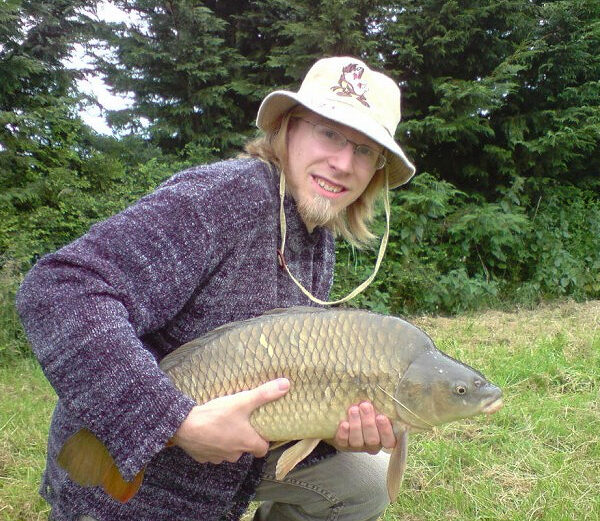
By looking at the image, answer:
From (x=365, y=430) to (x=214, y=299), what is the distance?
1.39ft

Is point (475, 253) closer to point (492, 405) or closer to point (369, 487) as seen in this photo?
point (369, 487)

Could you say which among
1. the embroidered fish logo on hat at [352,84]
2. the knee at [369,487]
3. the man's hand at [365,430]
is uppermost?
the embroidered fish logo on hat at [352,84]

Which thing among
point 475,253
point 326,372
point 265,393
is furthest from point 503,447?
point 475,253

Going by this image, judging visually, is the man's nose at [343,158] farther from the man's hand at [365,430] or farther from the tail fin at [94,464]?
the tail fin at [94,464]

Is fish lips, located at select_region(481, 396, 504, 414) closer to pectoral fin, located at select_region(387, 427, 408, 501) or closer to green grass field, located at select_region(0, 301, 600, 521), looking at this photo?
pectoral fin, located at select_region(387, 427, 408, 501)

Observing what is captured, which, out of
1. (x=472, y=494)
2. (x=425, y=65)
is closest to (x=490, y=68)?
(x=425, y=65)

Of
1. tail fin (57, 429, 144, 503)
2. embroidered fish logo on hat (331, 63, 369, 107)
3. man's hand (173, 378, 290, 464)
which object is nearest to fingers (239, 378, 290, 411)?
man's hand (173, 378, 290, 464)

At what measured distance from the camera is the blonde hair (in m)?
1.58

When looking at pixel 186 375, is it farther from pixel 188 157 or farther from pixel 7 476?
pixel 188 157

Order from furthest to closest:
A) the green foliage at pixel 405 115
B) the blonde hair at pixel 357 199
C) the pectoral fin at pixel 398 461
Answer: the green foliage at pixel 405 115, the blonde hair at pixel 357 199, the pectoral fin at pixel 398 461

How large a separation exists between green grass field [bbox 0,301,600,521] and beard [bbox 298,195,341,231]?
41.1 inches

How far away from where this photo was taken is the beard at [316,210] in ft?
4.99

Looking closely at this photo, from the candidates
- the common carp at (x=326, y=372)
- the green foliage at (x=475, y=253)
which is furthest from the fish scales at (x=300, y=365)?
the green foliage at (x=475, y=253)

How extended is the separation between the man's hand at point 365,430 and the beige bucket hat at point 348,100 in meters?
0.63
